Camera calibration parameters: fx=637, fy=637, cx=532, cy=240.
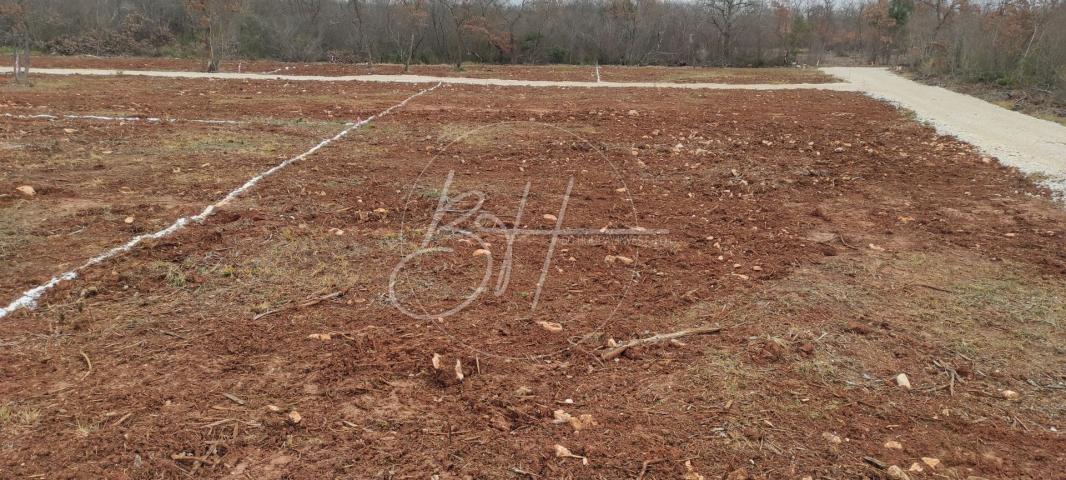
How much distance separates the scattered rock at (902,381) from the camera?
3037mm

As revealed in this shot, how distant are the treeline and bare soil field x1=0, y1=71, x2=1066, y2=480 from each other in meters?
20.4

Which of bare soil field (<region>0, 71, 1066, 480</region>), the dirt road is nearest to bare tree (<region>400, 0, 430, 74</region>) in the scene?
the dirt road

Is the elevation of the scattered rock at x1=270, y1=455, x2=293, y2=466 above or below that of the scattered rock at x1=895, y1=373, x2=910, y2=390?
below

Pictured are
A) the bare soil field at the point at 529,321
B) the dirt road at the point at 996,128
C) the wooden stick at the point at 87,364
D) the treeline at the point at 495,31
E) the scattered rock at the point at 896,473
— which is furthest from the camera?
the treeline at the point at 495,31

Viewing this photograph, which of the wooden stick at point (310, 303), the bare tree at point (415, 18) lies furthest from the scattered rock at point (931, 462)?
the bare tree at point (415, 18)

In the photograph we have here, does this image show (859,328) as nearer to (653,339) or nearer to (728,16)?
(653,339)

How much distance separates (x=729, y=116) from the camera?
11844mm

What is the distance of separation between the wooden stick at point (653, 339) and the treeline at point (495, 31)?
76.9 feet

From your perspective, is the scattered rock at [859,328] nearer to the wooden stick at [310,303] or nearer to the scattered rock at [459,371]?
the scattered rock at [459,371]

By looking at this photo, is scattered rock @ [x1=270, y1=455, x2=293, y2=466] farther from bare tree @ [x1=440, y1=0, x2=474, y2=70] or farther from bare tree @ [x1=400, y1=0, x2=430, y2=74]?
bare tree @ [x1=400, y1=0, x2=430, y2=74]

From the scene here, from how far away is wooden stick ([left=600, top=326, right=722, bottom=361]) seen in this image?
3302mm

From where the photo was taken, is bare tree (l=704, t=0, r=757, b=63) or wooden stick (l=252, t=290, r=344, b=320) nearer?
wooden stick (l=252, t=290, r=344, b=320)

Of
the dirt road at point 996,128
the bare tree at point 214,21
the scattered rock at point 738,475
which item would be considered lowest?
the scattered rock at point 738,475

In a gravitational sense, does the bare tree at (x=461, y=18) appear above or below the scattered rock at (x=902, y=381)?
above
